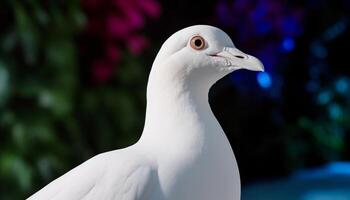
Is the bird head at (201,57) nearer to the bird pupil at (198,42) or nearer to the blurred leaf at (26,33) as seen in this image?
the bird pupil at (198,42)

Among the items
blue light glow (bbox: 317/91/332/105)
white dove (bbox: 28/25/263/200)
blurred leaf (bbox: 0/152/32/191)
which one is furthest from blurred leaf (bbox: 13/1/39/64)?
blue light glow (bbox: 317/91/332/105)

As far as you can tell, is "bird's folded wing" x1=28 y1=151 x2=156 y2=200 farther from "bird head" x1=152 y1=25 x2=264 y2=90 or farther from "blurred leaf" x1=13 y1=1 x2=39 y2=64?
"blurred leaf" x1=13 y1=1 x2=39 y2=64

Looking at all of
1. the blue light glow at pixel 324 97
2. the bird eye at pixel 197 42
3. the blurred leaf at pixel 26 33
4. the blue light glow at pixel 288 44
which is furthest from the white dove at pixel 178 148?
the blue light glow at pixel 324 97

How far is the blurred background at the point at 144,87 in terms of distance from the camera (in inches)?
53.4

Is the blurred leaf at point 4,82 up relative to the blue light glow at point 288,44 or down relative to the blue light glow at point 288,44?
down

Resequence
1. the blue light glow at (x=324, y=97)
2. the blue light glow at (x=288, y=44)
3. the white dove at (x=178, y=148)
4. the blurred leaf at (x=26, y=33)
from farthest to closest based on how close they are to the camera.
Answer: the blue light glow at (x=324, y=97) < the blue light glow at (x=288, y=44) < the blurred leaf at (x=26, y=33) < the white dove at (x=178, y=148)

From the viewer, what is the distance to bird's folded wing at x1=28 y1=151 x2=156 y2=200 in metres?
0.56

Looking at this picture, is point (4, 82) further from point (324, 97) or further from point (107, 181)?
point (324, 97)

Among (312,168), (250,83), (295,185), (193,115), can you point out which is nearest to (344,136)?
(312,168)

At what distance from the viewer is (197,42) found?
59 cm

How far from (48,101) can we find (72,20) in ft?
0.58

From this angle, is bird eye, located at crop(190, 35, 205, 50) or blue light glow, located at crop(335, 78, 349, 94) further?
blue light glow, located at crop(335, 78, 349, 94)

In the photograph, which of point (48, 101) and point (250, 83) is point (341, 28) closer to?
point (250, 83)

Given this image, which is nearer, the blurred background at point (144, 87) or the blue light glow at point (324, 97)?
the blurred background at point (144, 87)
